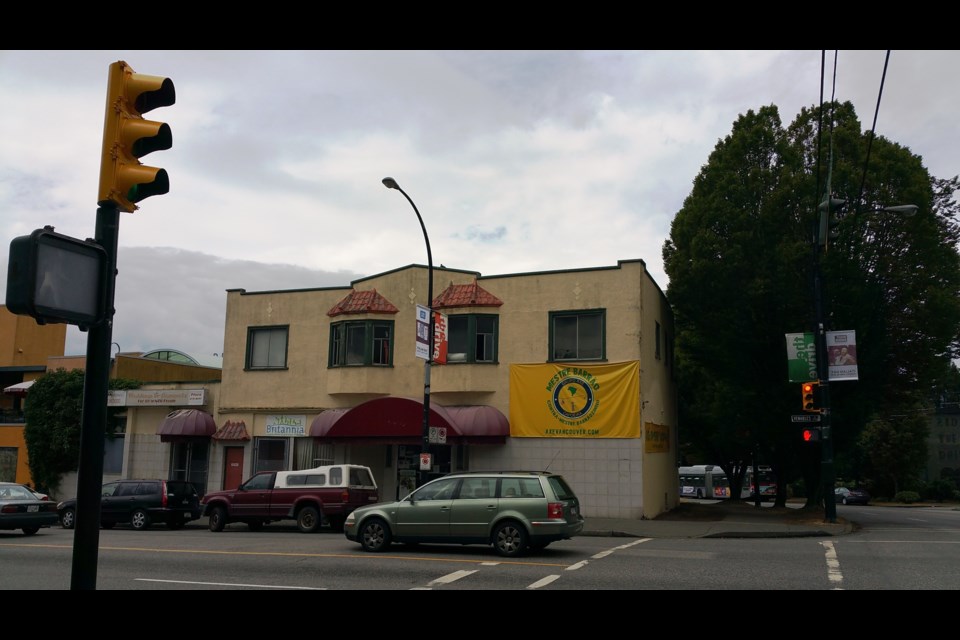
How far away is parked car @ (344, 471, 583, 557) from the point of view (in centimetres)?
1482

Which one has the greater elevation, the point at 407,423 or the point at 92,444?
the point at 407,423

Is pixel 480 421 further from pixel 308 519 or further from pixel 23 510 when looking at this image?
pixel 23 510

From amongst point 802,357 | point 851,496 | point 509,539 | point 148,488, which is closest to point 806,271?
point 802,357

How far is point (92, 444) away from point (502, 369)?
21733 mm

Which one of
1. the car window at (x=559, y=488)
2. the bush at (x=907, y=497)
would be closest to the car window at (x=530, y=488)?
the car window at (x=559, y=488)

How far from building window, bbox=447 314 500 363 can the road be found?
8.48 meters

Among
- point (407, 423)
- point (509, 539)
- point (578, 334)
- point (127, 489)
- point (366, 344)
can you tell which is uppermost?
point (578, 334)

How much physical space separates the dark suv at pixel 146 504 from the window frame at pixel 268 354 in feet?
20.8

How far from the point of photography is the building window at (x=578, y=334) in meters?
25.0

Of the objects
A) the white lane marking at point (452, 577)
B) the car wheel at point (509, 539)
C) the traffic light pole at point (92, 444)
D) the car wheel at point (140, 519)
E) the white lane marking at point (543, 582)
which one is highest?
the traffic light pole at point (92, 444)

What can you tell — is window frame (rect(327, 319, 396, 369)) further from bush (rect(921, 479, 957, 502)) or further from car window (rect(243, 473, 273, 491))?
bush (rect(921, 479, 957, 502))

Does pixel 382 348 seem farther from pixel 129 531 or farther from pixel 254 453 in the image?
pixel 129 531

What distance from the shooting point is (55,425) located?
31.1 metres

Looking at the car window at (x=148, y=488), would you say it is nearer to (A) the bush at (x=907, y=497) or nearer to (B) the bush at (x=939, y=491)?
(A) the bush at (x=907, y=497)
